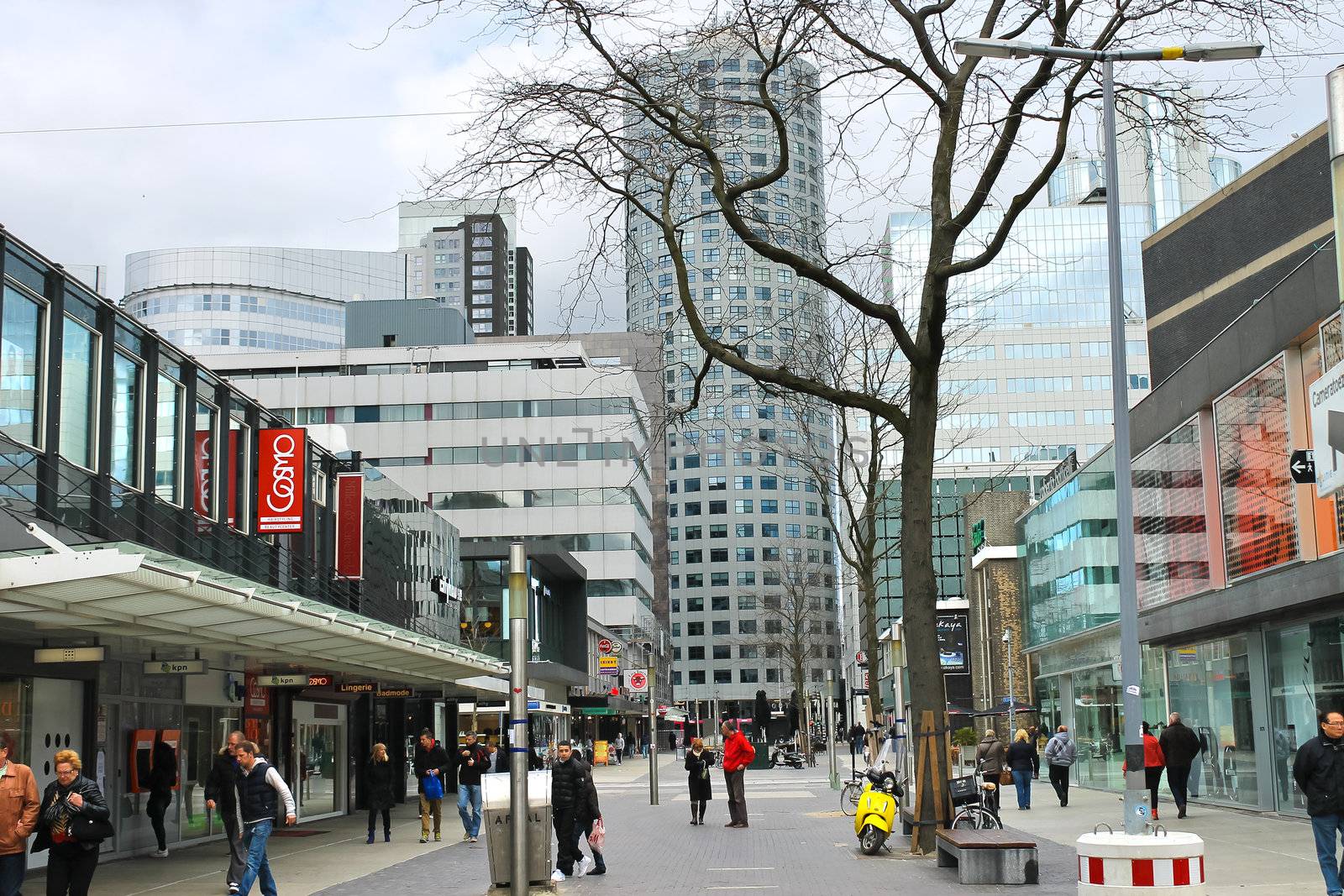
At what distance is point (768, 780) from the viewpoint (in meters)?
44.8

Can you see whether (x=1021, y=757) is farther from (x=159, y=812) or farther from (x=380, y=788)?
(x=159, y=812)

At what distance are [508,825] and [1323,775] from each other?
7544mm

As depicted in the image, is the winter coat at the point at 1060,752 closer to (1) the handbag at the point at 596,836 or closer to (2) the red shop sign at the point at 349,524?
(1) the handbag at the point at 596,836

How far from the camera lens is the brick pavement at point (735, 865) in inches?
601

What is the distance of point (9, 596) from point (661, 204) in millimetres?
9848

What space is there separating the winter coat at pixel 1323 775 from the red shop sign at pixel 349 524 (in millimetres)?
20844

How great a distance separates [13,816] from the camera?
11172 mm

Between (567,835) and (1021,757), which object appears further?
(1021,757)

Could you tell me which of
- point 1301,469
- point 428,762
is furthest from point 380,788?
point 1301,469

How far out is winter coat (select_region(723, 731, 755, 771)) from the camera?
2477 cm

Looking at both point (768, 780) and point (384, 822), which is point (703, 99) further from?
point (768, 780)

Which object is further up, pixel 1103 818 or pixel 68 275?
pixel 68 275

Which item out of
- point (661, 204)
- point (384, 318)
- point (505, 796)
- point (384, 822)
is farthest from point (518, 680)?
point (384, 318)

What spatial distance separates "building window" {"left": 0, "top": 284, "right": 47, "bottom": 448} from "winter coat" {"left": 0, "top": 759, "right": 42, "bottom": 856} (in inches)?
230
